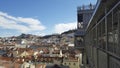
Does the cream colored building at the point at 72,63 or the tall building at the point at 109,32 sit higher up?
the tall building at the point at 109,32

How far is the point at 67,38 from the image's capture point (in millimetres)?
167500

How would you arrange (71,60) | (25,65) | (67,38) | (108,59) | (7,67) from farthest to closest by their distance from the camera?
(67,38)
(71,60)
(25,65)
(7,67)
(108,59)

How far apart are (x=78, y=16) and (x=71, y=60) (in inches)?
527

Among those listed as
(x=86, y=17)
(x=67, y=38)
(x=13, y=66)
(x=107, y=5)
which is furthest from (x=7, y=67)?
(x=67, y=38)

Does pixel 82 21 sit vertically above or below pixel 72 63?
above

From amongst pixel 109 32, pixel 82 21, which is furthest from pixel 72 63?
pixel 109 32

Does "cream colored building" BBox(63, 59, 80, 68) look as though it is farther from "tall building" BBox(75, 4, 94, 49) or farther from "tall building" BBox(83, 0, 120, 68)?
"tall building" BBox(83, 0, 120, 68)

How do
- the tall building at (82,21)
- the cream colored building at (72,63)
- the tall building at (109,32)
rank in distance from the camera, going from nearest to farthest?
the tall building at (109,32)
the tall building at (82,21)
the cream colored building at (72,63)

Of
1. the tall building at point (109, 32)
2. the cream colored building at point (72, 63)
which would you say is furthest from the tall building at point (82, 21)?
the tall building at point (109, 32)

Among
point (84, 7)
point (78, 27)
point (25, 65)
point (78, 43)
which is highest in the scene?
point (84, 7)

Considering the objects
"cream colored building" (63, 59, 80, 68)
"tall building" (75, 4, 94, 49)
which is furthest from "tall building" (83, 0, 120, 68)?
"cream colored building" (63, 59, 80, 68)

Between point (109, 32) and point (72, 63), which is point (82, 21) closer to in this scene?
point (72, 63)

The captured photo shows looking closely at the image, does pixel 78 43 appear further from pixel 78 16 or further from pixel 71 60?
pixel 71 60

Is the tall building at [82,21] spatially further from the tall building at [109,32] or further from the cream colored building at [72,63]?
the tall building at [109,32]
